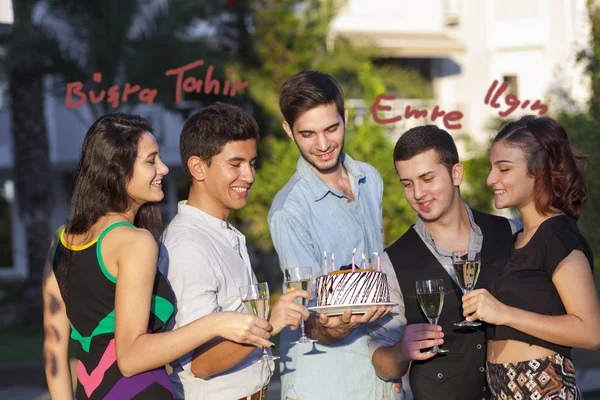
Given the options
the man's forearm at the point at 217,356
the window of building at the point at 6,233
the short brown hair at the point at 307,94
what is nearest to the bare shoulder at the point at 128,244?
the man's forearm at the point at 217,356

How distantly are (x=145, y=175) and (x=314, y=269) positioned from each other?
3.18ft

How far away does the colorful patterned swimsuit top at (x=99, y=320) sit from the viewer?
145 inches

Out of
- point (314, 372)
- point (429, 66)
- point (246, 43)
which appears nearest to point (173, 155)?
point (246, 43)

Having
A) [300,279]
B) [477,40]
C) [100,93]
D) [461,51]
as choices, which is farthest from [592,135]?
[477,40]

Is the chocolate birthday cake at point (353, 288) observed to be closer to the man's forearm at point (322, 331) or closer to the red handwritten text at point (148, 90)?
the man's forearm at point (322, 331)

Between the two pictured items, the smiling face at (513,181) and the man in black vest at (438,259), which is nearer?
the smiling face at (513,181)

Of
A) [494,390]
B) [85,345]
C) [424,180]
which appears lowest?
[494,390]

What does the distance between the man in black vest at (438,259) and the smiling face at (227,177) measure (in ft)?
2.65

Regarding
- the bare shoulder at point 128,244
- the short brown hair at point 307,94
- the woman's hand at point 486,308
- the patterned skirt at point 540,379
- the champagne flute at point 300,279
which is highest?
the short brown hair at point 307,94

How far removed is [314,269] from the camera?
4.39 metres

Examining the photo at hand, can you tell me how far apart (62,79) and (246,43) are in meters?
4.15

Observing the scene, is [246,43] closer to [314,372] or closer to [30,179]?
[30,179]

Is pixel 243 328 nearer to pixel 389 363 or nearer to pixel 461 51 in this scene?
pixel 389 363

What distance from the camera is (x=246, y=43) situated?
20953 millimetres
